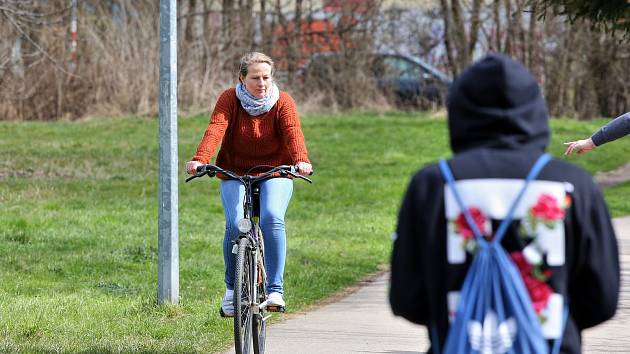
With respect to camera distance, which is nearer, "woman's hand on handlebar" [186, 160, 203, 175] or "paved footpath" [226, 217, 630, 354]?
"woman's hand on handlebar" [186, 160, 203, 175]

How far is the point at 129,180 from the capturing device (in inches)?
725

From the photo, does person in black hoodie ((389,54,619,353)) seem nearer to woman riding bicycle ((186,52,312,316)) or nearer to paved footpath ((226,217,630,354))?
woman riding bicycle ((186,52,312,316))

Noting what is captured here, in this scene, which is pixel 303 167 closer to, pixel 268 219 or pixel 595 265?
pixel 268 219

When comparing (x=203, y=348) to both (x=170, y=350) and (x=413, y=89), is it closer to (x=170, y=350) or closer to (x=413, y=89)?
(x=170, y=350)

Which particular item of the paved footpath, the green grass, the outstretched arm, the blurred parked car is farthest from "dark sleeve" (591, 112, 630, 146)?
the blurred parked car

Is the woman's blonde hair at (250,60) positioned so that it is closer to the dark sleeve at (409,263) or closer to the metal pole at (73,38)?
the dark sleeve at (409,263)

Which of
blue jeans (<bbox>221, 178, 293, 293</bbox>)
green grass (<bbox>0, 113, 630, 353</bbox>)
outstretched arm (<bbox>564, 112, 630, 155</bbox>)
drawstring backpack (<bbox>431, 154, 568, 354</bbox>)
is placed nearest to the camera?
drawstring backpack (<bbox>431, 154, 568, 354</bbox>)

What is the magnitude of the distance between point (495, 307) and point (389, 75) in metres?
28.8

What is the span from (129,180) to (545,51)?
16.8 m

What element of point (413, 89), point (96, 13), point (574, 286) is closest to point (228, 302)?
point (574, 286)

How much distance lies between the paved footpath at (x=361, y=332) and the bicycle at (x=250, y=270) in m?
0.47

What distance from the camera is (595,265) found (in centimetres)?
350

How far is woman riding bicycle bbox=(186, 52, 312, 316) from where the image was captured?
7203mm

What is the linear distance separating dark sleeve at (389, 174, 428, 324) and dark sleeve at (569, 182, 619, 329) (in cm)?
41
